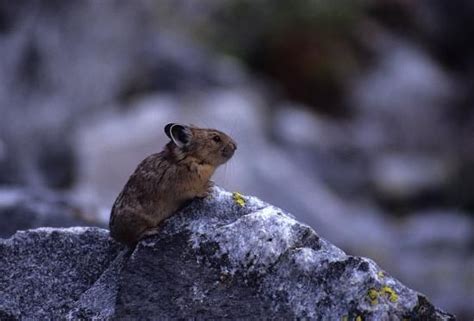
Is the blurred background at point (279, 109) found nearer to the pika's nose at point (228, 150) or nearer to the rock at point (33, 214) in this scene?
the rock at point (33, 214)

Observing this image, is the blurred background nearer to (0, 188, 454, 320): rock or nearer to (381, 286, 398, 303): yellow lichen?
(0, 188, 454, 320): rock

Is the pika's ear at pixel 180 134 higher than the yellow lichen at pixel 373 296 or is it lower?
higher

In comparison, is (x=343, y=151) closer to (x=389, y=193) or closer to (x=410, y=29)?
(x=389, y=193)

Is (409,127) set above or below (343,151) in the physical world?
above

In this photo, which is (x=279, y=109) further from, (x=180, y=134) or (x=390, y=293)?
(x=390, y=293)

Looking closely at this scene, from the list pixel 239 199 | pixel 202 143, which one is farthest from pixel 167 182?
pixel 202 143

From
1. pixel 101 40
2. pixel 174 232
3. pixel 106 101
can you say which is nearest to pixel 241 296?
pixel 174 232

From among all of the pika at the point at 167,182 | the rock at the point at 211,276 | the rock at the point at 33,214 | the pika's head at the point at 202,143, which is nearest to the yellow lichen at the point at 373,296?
the rock at the point at 211,276
